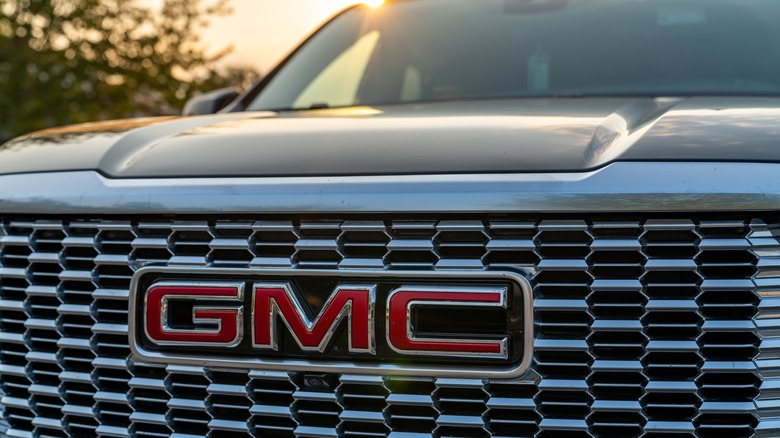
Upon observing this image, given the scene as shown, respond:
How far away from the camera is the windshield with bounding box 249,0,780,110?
2740 millimetres

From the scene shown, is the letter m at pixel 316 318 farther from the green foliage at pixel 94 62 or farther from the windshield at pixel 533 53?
the green foliage at pixel 94 62

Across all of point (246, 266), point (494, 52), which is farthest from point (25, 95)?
point (246, 266)

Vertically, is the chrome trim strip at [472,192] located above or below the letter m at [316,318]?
above

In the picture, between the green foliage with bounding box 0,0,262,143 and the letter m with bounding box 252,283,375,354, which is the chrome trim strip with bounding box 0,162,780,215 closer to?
the letter m with bounding box 252,283,375,354

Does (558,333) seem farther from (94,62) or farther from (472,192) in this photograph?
(94,62)

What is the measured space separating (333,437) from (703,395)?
25.0 inches

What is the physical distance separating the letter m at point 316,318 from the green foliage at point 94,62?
1599cm

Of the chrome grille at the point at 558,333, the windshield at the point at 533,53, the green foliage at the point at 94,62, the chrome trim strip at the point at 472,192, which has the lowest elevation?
the chrome grille at the point at 558,333

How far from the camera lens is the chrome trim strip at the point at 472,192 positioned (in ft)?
4.92

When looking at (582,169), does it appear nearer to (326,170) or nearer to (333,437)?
(326,170)

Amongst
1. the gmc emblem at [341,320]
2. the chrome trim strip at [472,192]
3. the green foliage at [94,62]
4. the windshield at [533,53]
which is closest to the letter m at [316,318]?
the gmc emblem at [341,320]

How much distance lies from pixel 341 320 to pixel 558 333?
0.37 meters

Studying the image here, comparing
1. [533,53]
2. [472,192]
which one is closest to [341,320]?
[472,192]

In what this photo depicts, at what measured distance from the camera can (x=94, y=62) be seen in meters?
17.9
